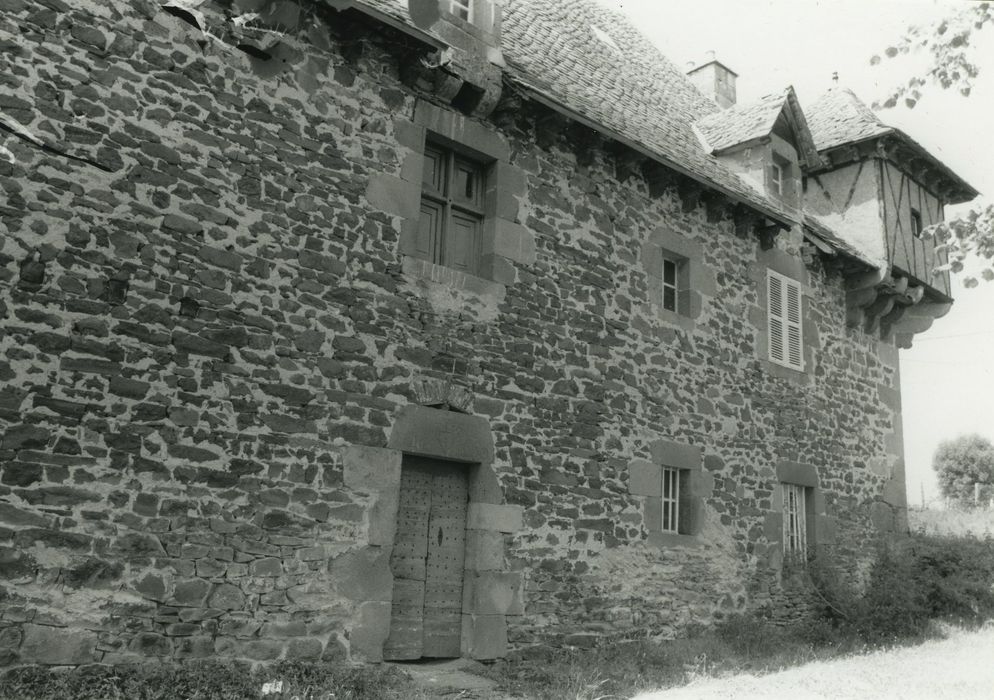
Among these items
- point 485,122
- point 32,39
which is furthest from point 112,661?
point 485,122

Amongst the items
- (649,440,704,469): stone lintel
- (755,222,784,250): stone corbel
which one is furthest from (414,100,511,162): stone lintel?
(755,222,784,250): stone corbel

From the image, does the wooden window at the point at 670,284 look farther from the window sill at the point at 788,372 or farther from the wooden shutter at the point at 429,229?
the wooden shutter at the point at 429,229

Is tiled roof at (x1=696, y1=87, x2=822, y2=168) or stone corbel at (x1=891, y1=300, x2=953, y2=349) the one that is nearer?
tiled roof at (x1=696, y1=87, x2=822, y2=168)

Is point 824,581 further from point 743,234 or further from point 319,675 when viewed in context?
point 319,675

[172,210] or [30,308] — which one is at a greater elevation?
[172,210]

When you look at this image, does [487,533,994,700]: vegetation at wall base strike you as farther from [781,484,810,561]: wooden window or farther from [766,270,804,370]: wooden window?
[766,270,804,370]: wooden window

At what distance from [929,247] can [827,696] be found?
10.8 meters

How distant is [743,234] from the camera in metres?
11.7

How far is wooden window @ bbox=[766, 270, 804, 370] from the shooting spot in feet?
39.5

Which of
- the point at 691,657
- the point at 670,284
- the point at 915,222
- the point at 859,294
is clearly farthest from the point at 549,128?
the point at 915,222

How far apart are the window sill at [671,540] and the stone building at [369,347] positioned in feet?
0.16

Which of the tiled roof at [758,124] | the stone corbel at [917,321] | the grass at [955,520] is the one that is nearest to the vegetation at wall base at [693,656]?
the stone corbel at [917,321]

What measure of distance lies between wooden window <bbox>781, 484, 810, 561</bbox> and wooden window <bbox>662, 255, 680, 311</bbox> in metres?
3.28

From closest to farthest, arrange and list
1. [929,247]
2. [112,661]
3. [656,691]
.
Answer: [112,661], [656,691], [929,247]
